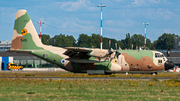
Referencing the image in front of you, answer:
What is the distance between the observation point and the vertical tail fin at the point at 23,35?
3938 cm

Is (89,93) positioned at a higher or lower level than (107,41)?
lower

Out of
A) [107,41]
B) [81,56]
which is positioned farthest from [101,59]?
[107,41]

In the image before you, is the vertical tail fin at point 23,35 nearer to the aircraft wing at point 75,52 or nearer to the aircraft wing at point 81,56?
the aircraft wing at point 75,52

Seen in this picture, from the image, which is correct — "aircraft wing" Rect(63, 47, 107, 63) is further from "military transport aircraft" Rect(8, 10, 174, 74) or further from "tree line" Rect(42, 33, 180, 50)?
"tree line" Rect(42, 33, 180, 50)

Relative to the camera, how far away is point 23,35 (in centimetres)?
3956

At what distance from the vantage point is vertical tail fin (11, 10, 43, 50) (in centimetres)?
3938

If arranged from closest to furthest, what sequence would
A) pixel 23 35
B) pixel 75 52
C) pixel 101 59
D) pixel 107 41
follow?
pixel 101 59 → pixel 75 52 → pixel 23 35 → pixel 107 41

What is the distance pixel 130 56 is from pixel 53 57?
38.2 feet

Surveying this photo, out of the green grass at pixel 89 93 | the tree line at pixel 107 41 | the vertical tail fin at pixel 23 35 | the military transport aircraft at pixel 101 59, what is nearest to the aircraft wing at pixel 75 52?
the military transport aircraft at pixel 101 59

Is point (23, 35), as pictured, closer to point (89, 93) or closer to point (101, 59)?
point (101, 59)

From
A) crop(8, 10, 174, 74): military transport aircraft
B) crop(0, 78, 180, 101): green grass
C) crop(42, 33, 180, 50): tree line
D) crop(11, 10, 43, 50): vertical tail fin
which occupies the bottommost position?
crop(0, 78, 180, 101): green grass

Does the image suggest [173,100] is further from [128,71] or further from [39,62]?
[39,62]

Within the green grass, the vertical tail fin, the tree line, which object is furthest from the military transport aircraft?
the tree line

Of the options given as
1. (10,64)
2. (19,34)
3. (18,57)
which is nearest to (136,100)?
(19,34)
